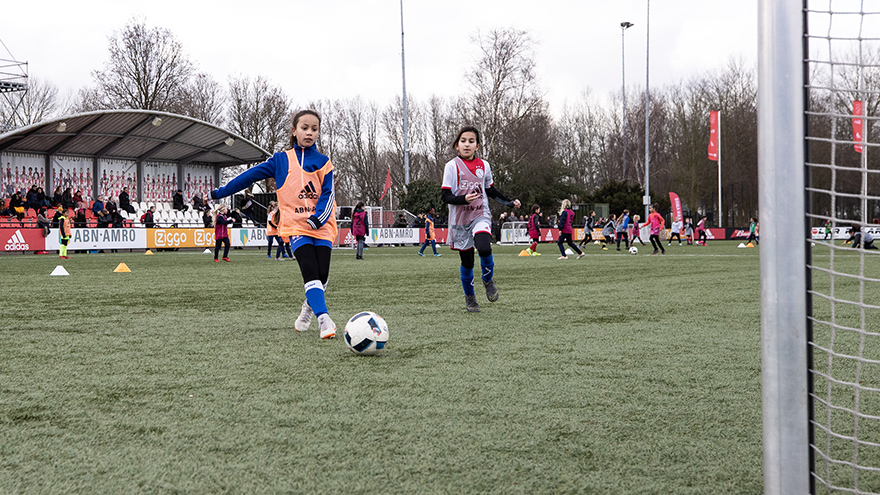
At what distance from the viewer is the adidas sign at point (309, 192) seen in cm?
559

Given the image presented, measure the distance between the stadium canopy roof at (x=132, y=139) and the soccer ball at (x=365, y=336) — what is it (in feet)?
94.9

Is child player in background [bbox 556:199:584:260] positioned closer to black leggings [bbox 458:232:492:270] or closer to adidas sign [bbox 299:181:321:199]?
black leggings [bbox 458:232:492:270]

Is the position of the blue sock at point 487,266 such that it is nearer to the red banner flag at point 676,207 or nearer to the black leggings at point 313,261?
the black leggings at point 313,261

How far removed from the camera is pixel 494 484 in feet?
7.39

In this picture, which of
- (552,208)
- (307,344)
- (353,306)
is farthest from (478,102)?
(307,344)

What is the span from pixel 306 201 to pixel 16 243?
77.0 feet

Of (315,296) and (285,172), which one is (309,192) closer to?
(285,172)

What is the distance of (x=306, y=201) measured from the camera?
220 inches

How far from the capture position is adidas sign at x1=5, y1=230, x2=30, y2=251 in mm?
24453

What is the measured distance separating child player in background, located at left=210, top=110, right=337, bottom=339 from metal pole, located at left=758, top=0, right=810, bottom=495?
13.4 ft

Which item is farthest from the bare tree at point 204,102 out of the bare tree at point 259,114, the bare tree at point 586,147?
the bare tree at point 586,147

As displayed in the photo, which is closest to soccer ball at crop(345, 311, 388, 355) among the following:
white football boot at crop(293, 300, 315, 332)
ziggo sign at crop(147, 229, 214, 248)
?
white football boot at crop(293, 300, 315, 332)

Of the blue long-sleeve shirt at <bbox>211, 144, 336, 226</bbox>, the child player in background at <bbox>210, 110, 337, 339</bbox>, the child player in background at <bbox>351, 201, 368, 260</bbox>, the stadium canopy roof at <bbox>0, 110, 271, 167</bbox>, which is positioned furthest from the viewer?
the stadium canopy roof at <bbox>0, 110, 271, 167</bbox>

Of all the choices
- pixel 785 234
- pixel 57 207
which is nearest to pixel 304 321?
pixel 785 234
